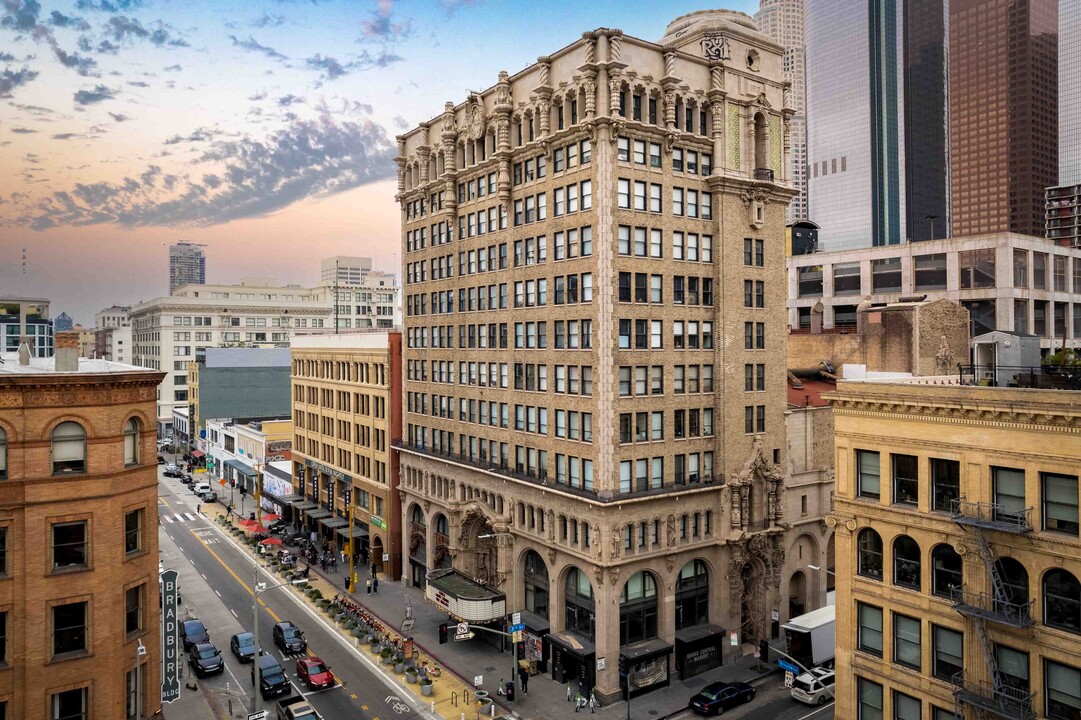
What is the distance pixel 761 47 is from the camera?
5581 cm

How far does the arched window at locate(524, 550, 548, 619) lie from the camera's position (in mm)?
53750

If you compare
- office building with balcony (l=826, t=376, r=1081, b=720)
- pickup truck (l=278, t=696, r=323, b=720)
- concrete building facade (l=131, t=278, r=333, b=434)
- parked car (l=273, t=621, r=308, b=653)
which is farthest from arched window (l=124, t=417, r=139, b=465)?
concrete building facade (l=131, t=278, r=333, b=434)

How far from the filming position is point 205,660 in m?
49.5

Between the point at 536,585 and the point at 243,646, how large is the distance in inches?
821

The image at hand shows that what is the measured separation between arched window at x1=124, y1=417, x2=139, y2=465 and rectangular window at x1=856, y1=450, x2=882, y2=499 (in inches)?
1241

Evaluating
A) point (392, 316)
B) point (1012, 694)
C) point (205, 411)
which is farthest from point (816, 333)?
point (392, 316)

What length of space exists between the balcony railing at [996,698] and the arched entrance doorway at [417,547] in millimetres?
45796

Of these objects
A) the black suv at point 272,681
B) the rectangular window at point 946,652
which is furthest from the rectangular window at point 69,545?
the rectangular window at point 946,652

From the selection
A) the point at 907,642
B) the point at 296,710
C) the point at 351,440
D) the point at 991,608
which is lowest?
the point at 296,710

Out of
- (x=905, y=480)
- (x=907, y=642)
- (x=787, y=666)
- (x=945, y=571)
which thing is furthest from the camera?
(x=787, y=666)

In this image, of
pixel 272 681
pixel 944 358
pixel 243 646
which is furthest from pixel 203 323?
pixel 944 358

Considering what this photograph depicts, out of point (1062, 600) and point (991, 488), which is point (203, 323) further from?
point (1062, 600)

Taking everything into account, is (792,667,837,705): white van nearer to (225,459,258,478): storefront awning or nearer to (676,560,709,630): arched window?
(676,560,709,630): arched window

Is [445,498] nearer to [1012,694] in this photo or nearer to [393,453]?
[393,453]
